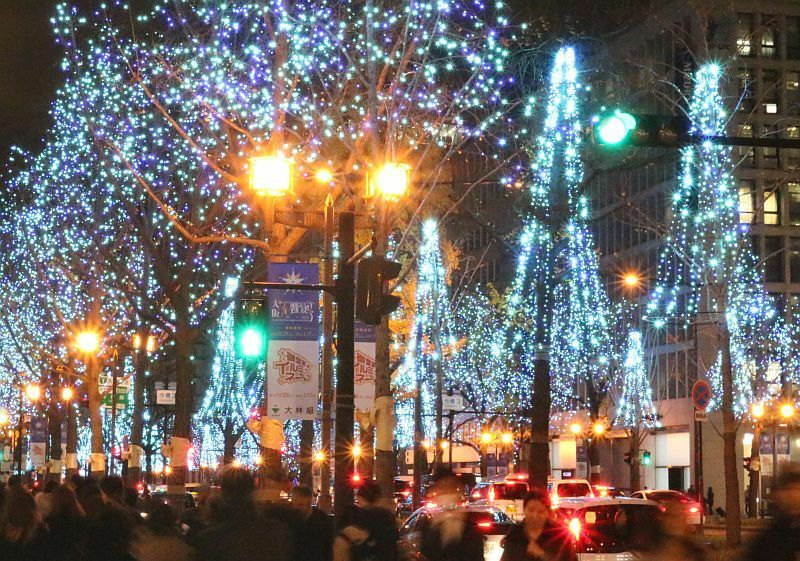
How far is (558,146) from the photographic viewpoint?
31484mm

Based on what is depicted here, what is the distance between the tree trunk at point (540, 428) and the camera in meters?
27.2

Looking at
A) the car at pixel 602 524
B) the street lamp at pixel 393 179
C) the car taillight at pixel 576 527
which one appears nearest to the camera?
the car at pixel 602 524

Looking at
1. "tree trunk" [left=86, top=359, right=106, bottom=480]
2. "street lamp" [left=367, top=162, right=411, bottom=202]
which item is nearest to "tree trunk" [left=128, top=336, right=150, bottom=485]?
"tree trunk" [left=86, top=359, right=106, bottom=480]

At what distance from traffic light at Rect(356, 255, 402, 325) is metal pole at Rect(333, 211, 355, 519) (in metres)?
0.64

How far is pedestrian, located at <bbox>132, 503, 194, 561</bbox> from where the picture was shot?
7.82 meters

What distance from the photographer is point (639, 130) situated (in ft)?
40.8

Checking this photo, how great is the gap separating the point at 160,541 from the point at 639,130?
6863 mm

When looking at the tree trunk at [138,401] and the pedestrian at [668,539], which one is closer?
the pedestrian at [668,539]

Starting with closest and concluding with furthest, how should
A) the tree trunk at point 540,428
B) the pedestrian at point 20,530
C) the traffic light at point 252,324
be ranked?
the pedestrian at point 20,530 < the traffic light at point 252,324 < the tree trunk at point 540,428

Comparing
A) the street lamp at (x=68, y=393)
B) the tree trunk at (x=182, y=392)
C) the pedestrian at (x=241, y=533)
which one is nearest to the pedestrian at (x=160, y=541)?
the pedestrian at (x=241, y=533)

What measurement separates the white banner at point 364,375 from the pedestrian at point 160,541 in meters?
11.3

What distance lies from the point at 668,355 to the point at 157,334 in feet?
98.9

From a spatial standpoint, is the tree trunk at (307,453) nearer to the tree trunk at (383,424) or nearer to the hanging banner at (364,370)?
the tree trunk at (383,424)

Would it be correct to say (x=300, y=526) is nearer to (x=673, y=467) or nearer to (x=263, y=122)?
(x=263, y=122)
